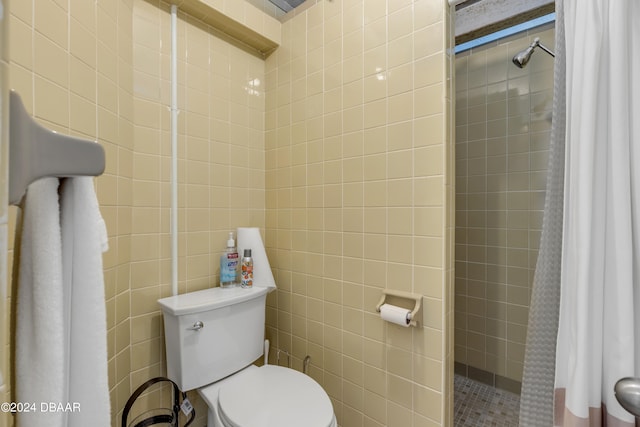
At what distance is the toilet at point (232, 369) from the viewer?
3.42 feet

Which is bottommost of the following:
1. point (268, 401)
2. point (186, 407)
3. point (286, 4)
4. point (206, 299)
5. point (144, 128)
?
point (186, 407)

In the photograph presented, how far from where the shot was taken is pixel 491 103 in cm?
195

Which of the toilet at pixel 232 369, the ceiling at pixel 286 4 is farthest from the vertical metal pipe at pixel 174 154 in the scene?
the ceiling at pixel 286 4

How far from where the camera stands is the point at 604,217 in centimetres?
69

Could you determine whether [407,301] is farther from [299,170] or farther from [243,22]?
[243,22]

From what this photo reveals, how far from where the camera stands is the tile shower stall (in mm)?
1804

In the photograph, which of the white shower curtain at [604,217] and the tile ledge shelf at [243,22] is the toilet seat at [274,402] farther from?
the tile ledge shelf at [243,22]

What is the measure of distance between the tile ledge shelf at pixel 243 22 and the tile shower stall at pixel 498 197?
1275mm

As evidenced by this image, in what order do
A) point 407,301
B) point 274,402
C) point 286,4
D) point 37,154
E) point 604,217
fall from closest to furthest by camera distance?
1. point 37,154
2. point 604,217
3. point 274,402
4. point 407,301
5. point 286,4

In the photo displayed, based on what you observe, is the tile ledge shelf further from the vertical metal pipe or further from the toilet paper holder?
the toilet paper holder

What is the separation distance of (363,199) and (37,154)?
1146 mm

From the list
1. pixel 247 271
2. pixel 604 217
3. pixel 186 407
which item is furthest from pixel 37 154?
pixel 186 407

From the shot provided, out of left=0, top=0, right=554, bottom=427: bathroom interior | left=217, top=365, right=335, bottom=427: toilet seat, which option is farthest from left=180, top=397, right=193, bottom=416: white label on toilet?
left=217, top=365, right=335, bottom=427: toilet seat

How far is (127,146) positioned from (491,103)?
205 cm
